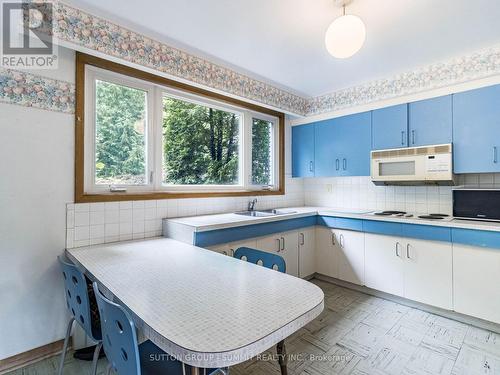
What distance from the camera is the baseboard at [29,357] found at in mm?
1702

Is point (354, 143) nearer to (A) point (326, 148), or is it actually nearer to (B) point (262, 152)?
(A) point (326, 148)

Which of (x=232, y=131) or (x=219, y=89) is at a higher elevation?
(x=219, y=89)

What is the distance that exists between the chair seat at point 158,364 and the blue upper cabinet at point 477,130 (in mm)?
2716

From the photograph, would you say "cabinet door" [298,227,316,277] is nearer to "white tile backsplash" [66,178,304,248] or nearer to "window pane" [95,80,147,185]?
"white tile backsplash" [66,178,304,248]

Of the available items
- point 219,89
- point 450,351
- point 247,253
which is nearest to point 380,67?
point 219,89

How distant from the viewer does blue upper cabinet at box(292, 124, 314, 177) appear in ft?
12.0

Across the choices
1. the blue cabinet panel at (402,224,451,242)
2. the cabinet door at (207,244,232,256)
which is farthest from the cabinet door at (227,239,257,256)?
the blue cabinet panel at (402,224,451,242)

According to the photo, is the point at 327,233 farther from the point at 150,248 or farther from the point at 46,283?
the point at 46,283

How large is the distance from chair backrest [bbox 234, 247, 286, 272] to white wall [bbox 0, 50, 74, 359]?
4.40ft

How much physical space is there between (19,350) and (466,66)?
4245 millimetres

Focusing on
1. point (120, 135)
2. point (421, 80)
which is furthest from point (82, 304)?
point (421, 80)

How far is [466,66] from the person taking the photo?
2.44 m

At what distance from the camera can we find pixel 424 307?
8.23 feet

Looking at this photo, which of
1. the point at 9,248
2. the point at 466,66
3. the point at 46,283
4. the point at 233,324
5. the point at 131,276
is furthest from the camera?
the point at 466,66
